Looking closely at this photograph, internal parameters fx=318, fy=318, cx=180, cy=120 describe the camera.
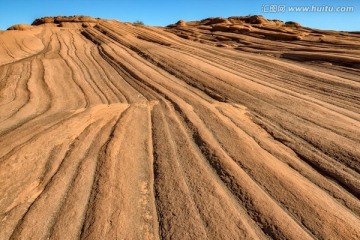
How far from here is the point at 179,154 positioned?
14.6 ft

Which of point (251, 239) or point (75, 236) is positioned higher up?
point (75, 236)

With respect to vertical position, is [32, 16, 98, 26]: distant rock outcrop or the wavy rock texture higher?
[32, 16, 98, 26]: distant rock outcrop

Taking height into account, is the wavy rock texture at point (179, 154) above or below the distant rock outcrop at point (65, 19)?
below

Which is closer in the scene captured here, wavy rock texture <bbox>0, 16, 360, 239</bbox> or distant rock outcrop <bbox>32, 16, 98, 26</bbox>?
wavy rock texture <bbox>0, 16, 360, 239</bbox>

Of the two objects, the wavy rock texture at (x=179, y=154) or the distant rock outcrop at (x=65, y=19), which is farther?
the distant rock outcrop at (x=65, y=19)

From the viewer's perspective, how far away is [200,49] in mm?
13781

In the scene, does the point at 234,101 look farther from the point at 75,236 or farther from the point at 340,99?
the point at 75,236

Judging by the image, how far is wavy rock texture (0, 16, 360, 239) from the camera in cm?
313

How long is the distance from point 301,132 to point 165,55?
6.86 meters

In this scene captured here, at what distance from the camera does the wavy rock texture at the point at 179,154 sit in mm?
3135

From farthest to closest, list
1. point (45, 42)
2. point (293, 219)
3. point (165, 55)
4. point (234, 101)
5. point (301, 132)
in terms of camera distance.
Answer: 1. point (45, 42)
2. point (165, 55)
3. point (234, 101)
4. point (301, 132)
5. point (293, 219)

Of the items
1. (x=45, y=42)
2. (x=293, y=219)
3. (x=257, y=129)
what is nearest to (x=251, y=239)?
(x=293, y=219)

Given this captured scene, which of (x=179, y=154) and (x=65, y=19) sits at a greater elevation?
(x=65, y=19)

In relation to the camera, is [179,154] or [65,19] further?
[65,19]
